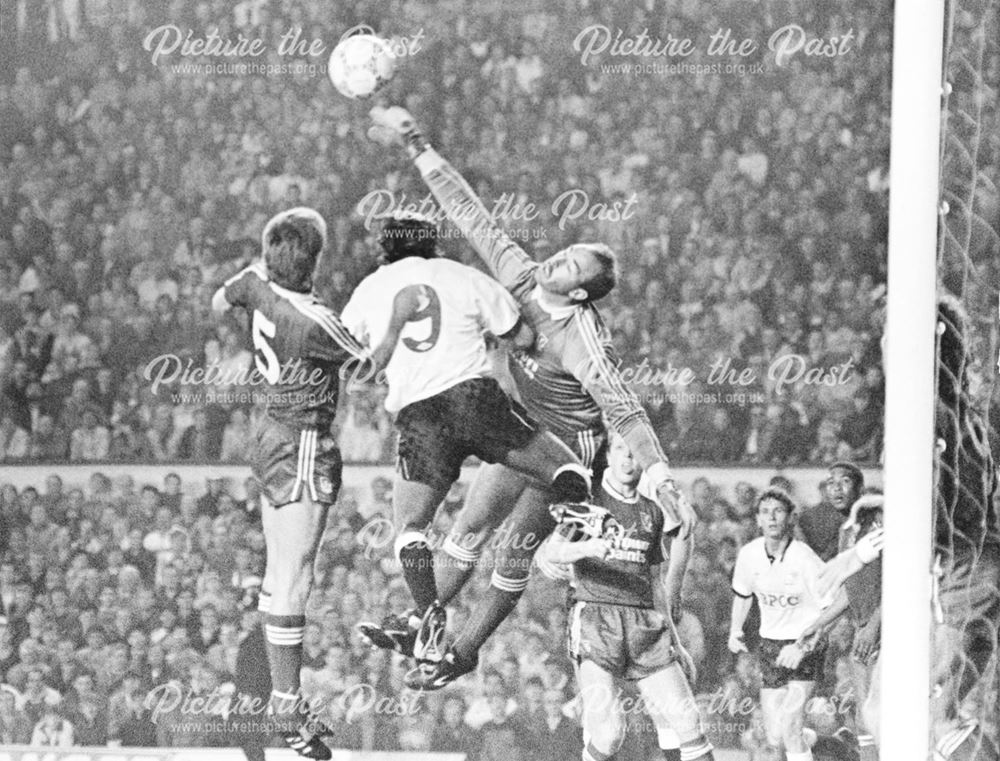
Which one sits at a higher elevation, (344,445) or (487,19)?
(487,19)

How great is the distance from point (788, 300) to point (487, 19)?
107 centimetres

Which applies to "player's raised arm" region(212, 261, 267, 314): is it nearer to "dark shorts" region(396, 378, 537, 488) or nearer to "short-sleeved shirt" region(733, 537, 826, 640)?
"dark shorts" region(396, 378, 537, 488)

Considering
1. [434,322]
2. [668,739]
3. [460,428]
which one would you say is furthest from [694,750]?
[434,322]

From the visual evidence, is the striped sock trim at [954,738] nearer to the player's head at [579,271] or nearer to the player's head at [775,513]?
the player's head at [775,513]

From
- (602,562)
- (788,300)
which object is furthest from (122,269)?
(788,300)

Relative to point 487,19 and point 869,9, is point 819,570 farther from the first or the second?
point 487,19

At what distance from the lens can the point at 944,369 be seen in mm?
2969

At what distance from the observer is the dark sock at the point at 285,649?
302cm

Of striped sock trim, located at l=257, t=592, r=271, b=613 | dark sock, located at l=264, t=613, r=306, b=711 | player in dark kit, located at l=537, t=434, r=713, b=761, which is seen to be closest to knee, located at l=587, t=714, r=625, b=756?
player in dark kit, located at l=537, t=434, r=713, b=761

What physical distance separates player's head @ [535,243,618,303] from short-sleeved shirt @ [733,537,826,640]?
781 mm

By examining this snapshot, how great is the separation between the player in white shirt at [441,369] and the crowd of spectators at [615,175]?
72mm

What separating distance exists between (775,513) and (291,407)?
50.6 inches

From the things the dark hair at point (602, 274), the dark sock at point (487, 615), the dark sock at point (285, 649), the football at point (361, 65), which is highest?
the football at point (361, 65)

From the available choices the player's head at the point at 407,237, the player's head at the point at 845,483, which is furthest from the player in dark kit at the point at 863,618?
the player's head at the point at 407,237
